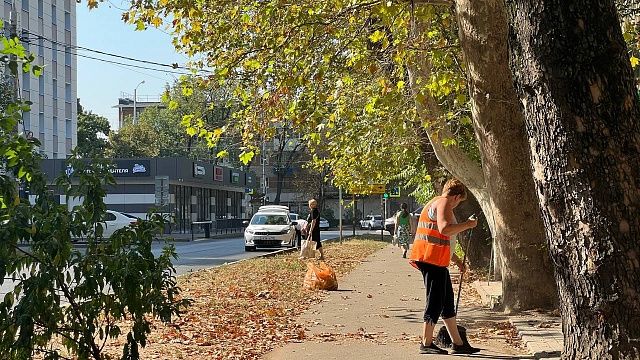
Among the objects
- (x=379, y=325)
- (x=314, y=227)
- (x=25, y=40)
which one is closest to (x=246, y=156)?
(x=379, y=325)

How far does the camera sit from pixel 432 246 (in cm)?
867

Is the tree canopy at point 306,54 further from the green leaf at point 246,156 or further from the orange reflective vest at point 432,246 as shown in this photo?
the orange reflective vest at point 432,246

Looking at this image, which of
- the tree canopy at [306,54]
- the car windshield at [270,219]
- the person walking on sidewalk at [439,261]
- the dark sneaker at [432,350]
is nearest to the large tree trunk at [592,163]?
the person walking on sidewalk at [439,261]

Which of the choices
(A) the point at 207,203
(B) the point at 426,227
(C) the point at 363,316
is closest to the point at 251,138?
(C) the point at 363,316

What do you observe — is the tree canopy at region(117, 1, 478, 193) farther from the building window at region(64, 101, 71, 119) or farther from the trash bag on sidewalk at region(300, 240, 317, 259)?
the building window at region(64, 101, 71, 119)

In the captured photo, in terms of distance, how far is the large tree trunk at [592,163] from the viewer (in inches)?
172

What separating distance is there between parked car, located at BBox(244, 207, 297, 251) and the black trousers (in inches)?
991

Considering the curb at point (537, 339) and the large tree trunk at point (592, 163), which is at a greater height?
the large tree trunk at point (592, 163)

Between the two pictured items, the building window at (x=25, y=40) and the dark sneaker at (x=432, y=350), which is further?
the dark sneaker at (x=432, y=350)

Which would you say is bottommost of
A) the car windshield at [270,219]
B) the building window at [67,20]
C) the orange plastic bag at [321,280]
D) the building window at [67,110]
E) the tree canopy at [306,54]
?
the orange plastic bag at [321,280]

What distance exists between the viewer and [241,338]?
9961 mm

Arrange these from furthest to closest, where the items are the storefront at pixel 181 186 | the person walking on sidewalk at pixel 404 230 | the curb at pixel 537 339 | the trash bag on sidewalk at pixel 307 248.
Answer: the storefront at pixel 181 186 < the person walking on sidewalk at pixel 404 230 < the trash bag on sidewalk at pixel 307 248 < the curb at pixel 537 339

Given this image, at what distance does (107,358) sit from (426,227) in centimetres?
381

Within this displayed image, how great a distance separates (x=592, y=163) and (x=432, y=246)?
4.34 metres
